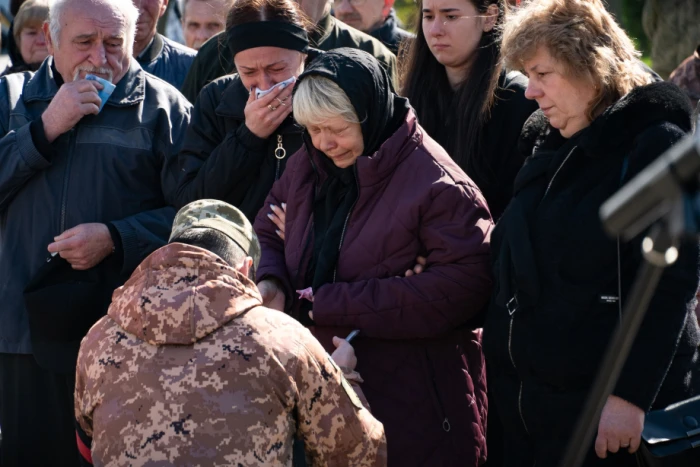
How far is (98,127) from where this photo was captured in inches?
174

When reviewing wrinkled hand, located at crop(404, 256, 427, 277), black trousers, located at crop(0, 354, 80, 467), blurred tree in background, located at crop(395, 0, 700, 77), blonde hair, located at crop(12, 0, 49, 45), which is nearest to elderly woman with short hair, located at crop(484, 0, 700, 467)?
wrinkled hand, located at crop(404, 256, 427, 277)

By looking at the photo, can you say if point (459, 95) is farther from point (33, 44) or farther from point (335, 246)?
point (33, 44)

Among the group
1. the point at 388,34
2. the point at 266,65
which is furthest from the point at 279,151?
the point at 388,34

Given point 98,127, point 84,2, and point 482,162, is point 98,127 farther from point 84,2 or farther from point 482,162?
point 482,162

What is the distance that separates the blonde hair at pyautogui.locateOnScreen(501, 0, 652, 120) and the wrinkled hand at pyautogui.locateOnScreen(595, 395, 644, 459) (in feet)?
3.09

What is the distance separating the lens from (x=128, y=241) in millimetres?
4309

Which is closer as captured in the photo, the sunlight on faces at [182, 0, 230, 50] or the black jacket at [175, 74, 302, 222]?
the black jacket at [175, 74, 302, 222]

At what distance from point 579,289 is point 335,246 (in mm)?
883

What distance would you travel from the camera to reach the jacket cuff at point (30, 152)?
14.0 feet

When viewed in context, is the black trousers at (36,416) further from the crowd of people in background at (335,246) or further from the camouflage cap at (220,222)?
the camouflage cap at (220,222)

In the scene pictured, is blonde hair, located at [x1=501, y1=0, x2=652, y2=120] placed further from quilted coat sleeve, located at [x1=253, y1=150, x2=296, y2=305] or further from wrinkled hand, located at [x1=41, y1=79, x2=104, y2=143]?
wrinkled hand, located at [x1=41, y1=79, x2=104, y2=143]

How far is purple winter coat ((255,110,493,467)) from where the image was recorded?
349 cm

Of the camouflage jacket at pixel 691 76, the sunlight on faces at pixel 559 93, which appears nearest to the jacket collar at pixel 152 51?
the camouflage jacket at pixel 691 76

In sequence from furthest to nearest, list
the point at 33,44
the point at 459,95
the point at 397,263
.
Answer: the point at 33,44
the point at 459,95
the point at 397,263
